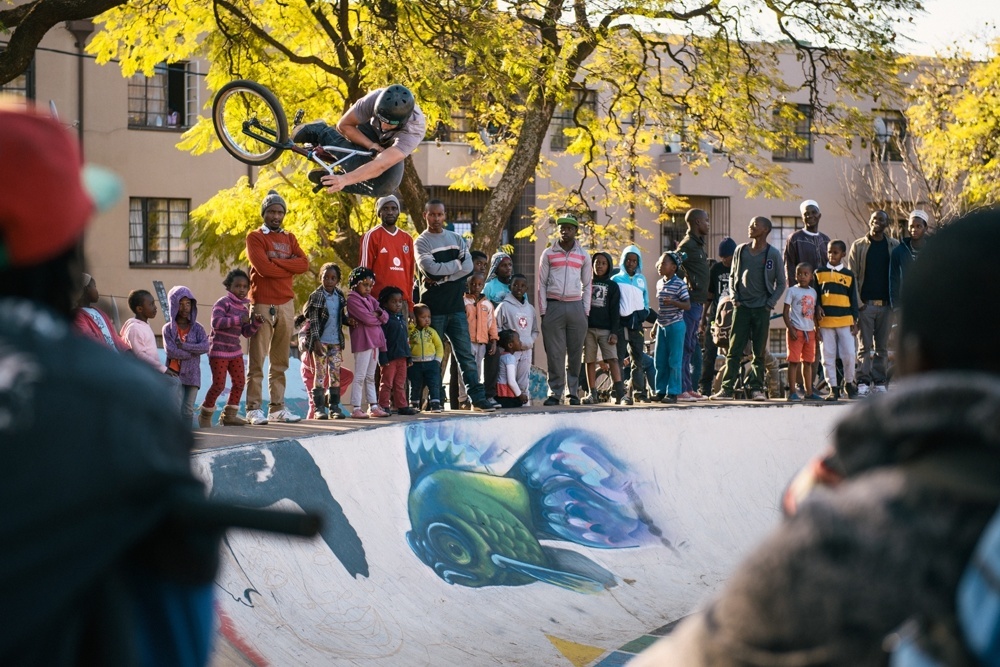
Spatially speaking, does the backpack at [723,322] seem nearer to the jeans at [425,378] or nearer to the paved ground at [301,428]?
the paved ground at [301,428]

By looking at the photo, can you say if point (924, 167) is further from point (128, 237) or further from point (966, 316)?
point (966, 316)

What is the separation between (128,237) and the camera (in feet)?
87.9

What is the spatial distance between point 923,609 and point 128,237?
27.1 meters

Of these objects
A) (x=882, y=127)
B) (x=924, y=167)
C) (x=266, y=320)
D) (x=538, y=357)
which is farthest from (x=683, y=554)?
(x=882, y=127)

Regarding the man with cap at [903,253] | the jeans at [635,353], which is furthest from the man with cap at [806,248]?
the jeans at [635,353]

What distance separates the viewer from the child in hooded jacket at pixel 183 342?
9633 millimetres

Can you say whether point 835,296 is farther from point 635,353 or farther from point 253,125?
point 253,125

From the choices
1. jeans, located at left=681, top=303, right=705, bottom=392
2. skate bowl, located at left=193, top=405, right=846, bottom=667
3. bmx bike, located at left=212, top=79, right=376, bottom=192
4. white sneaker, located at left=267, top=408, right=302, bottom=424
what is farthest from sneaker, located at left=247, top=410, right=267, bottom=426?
jeans, located at left=681, top=303, right=705, bottom=392

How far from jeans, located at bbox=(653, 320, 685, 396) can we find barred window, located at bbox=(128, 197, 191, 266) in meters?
16.8

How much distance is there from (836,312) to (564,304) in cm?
286

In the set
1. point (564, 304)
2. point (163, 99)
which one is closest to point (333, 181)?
point (564, 304)

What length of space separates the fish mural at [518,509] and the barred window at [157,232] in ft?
62.0

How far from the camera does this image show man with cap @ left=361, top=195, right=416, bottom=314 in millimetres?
Answer: 10859

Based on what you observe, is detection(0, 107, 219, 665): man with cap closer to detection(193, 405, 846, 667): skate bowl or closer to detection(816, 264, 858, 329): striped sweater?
detection(193, 405, 846, 667): skate bowl
